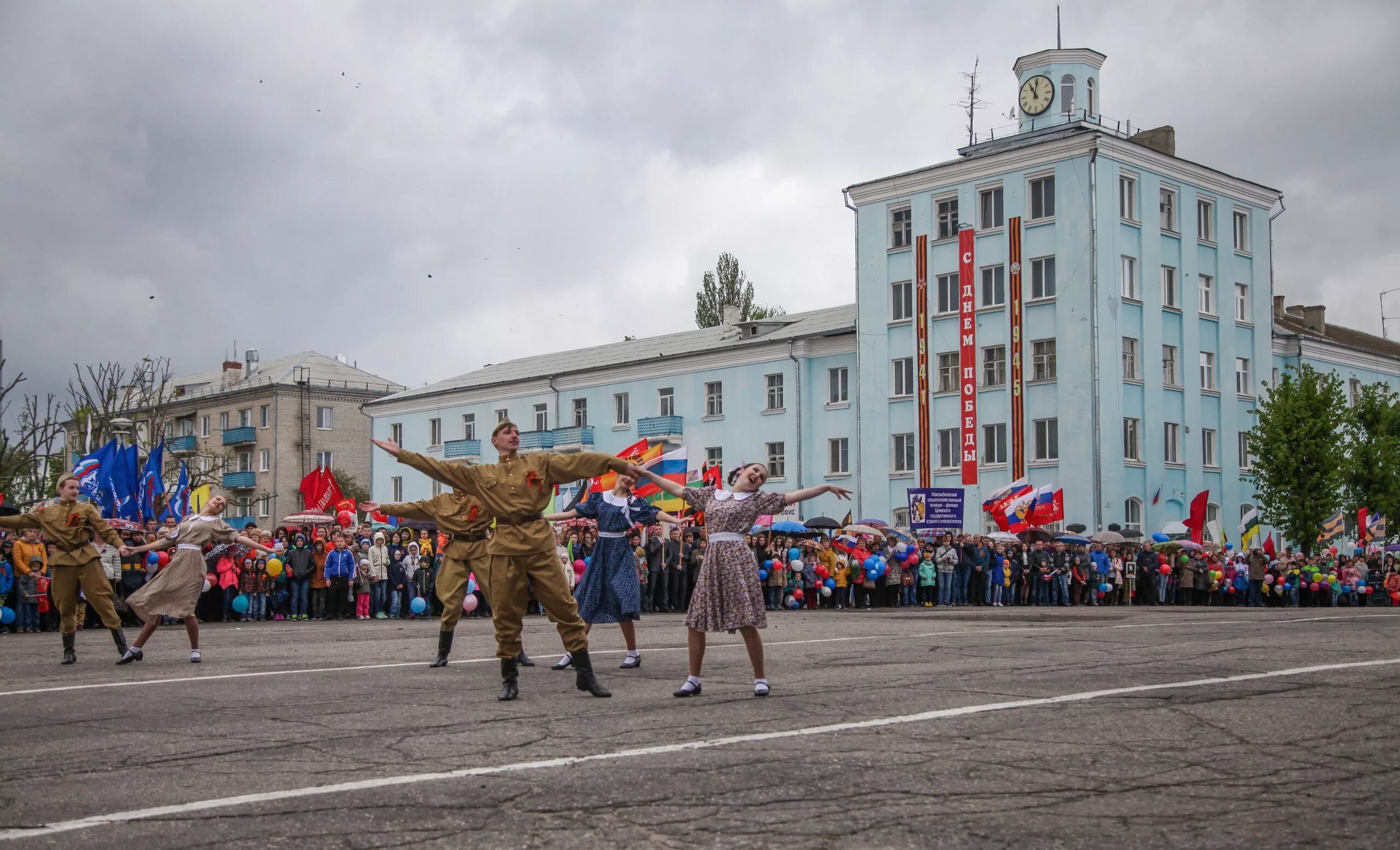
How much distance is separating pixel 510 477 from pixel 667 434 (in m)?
49.3

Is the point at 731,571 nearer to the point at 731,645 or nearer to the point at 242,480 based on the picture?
the point at 731,645

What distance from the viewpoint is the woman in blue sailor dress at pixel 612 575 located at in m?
13.3

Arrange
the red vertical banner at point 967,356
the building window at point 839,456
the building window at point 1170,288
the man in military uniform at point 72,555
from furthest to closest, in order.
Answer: the building window at point 839,456 < the building window at point 1170,288 < the red vertical banner at point 967,356 < the man in military uniform at point 72,555

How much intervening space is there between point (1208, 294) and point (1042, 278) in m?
7.99

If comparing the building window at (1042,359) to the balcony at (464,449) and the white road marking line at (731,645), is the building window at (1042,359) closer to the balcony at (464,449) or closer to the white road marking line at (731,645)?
the white road marking line at (731,645)

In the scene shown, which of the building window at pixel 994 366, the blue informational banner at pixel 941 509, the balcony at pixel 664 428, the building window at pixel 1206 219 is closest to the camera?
the blue informational banner at pixel 941 509

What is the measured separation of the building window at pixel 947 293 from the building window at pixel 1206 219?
31.1 ft

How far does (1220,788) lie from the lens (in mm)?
6617

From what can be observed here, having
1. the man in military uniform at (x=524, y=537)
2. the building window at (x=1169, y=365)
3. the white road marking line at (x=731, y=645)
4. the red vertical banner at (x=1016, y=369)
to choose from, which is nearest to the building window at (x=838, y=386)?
the red vertical banner at (x=1016, y=369)

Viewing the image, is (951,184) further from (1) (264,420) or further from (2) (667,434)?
(1) (264,420)

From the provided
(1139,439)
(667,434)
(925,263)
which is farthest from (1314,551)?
(667,434)

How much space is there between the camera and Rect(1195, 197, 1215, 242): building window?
52.8 metres

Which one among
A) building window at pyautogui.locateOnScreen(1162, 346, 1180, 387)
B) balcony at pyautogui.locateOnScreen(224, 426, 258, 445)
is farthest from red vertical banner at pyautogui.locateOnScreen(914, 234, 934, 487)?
balcony at pyautogui.locateOnScreen(224, 426, 258, 445)

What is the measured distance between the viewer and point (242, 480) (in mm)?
88812
